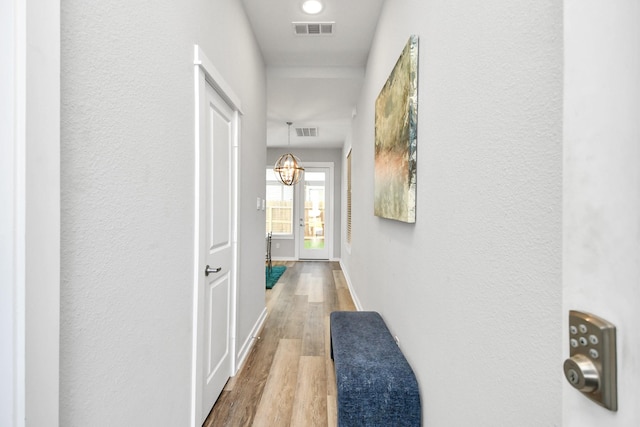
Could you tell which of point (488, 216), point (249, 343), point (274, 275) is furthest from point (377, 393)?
point (274, 275)

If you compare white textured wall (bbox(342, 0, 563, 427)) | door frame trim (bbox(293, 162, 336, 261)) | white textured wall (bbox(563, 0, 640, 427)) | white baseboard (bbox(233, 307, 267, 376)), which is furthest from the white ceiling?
white baseboard (bbox(233, 307, 267, 376))

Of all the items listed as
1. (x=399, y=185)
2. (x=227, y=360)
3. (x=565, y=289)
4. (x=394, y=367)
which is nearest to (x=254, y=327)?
(x=227, y=360)

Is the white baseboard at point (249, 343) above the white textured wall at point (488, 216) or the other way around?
the other way around

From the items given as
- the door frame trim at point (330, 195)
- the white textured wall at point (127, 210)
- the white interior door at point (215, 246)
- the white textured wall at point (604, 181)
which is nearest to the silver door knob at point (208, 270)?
the white interior door at point (215, 246)

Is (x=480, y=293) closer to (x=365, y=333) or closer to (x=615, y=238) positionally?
(x=615, y=238)

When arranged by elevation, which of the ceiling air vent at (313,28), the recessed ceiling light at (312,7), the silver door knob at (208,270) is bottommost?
the silver door knob at (208,270)

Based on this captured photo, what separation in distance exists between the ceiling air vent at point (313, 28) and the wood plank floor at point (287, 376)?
111 inches

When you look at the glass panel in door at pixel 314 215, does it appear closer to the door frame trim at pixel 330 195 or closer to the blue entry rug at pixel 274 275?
the door frame trim at pixel 330 195

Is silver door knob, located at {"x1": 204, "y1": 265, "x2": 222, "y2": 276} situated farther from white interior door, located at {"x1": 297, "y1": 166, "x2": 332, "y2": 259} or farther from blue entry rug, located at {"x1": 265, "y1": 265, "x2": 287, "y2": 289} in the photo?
white interior door, located at {"x1": 297, "y1": 166, "x2": 332, "y2": 259}

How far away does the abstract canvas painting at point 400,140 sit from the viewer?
1.55 m

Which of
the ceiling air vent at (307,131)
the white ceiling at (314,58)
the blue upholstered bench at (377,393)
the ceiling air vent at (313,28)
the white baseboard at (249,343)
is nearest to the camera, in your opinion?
the blue upholstered bench at (377,393)

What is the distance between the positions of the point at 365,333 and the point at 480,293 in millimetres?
1228

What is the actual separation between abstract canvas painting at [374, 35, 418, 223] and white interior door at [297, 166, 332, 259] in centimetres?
554

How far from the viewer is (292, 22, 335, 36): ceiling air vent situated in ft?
9.47
